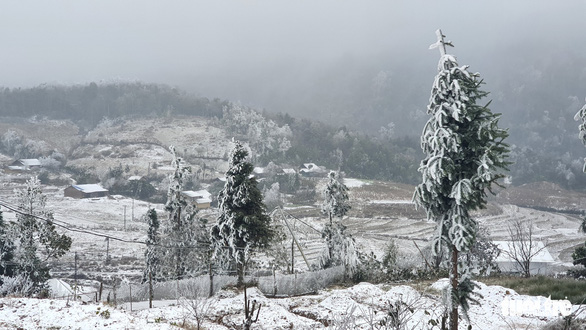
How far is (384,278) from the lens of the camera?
109 ft

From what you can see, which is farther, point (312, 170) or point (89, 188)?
point (312, 170)

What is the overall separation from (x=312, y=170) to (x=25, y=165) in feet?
338

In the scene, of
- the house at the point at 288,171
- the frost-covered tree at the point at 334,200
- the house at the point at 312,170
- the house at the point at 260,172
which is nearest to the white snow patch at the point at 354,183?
the house at the point at 312,170

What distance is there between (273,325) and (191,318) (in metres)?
4.03

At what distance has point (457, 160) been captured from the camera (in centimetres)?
1305

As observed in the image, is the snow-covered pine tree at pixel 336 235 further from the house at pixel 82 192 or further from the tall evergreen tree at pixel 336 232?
the house at pixel 82 192

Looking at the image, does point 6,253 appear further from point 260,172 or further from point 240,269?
point 260,172

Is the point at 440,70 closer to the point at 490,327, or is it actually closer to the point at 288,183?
the point at 490,327

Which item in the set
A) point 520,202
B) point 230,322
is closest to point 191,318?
point 230,322

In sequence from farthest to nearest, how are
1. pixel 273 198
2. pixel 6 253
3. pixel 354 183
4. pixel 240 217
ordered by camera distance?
pixel 354 183 < pixel 273 198 < pixel 6 253 < pixel 240 217

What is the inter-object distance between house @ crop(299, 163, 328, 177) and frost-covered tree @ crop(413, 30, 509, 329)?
147 meters

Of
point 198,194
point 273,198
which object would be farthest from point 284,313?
point 198,194

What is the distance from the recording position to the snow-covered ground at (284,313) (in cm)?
1430

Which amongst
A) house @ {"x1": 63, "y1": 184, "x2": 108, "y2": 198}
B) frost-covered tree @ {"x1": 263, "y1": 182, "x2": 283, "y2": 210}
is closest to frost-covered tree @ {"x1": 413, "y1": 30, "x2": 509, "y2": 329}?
frost-covered tree @ {"x1": 263, "y1": 182, "x2": 283, "y2": 210}
